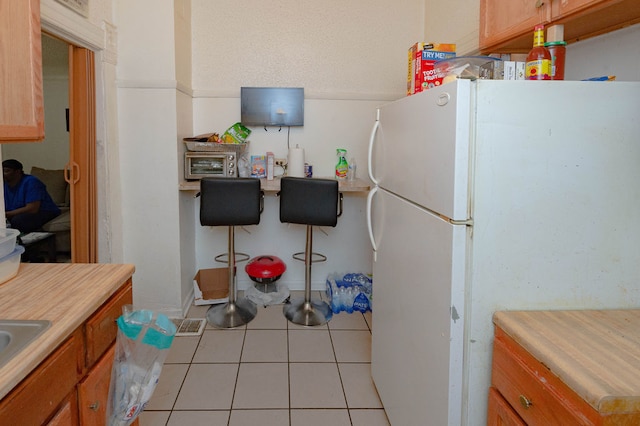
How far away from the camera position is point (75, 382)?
109cm

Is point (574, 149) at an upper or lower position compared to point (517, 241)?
upper

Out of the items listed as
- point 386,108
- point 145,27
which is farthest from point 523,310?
point 145,27

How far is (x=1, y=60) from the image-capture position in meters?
1.06

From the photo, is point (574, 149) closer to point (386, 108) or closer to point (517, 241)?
point (517, 241)

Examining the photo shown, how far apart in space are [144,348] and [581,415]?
121 centimetres

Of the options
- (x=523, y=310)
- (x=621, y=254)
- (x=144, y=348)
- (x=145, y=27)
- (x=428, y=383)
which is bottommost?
(x=428, y=383)

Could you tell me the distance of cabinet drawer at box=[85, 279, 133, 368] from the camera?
1170 mm

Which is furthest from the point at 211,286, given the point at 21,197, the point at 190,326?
the point at 21,197

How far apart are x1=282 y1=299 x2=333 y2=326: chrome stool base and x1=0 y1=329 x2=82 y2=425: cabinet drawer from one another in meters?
2.03

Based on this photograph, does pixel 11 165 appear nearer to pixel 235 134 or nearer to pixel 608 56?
pixel 235 134

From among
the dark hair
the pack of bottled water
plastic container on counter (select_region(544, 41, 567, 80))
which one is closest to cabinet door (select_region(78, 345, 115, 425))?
plastic container on counter (select_region(544, 41, 567, 80))

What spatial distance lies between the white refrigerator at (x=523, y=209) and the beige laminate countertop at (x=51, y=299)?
1.05 meters

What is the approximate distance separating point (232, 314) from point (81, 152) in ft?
4.87

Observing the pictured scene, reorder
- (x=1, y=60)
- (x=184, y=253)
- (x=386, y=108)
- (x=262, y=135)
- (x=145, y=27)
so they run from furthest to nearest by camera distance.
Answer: (x=262, y=135) → (x=184, y=253) → (x=145, y=27) → (x=386, y=108) → (x=1, y=60)
